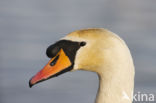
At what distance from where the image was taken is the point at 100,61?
258 inches

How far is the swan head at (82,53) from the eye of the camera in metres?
6.46

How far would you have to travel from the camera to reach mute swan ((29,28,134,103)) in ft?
21.1

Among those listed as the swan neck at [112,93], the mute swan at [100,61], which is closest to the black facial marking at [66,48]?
the mute swan at [100,61]

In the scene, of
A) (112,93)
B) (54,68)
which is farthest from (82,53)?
(112,93)

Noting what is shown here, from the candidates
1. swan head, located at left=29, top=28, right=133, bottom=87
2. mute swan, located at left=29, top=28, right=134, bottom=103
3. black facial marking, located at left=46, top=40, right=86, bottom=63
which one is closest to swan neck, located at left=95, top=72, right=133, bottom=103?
mute swan, located at left=29, top=28, right=134, bottom=103

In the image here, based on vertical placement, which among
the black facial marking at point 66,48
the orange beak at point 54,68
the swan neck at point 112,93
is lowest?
the swan neck at point 112,93

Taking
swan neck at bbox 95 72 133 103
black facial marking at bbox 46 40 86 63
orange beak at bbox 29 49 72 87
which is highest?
black facial marking at bbox 46 40 86 63

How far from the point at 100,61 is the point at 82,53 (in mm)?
224

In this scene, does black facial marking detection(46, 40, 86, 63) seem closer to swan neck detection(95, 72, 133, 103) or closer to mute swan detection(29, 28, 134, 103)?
mute swan detection(29, 28, 134, 103)

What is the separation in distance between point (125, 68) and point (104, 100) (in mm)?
403

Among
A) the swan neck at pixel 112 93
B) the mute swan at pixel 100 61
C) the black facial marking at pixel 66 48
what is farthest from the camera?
the black facial marking at pixel 66 48

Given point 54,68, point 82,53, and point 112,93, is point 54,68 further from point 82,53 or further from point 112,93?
point 112,93

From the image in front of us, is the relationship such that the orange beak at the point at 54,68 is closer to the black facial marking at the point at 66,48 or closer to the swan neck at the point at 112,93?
the black facial marking at the point at 66,48

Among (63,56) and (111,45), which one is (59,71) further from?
(111,45)
